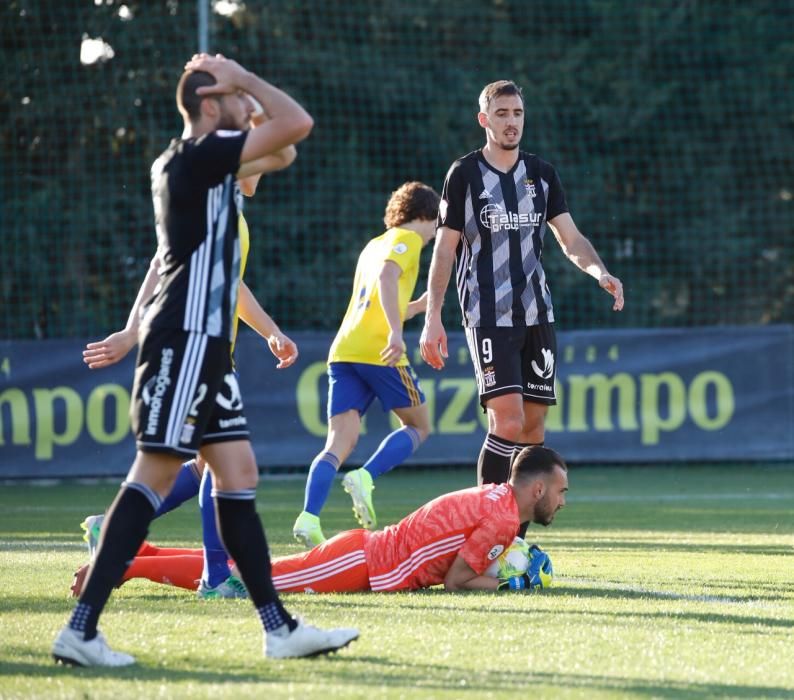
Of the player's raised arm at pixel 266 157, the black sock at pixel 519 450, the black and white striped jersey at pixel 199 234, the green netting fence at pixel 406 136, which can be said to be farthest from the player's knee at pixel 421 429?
the green netting fence at pixel 406 136

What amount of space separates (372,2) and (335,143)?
6.27 ft

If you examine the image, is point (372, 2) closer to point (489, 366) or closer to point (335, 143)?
point (335, 143)

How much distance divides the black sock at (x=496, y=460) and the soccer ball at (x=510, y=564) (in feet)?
3.01

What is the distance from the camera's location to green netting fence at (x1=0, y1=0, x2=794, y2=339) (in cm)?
1655

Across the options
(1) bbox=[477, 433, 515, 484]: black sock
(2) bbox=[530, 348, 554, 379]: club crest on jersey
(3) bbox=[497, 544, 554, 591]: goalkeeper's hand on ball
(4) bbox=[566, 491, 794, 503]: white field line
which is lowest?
(4) bbox=[566, 491, 794, 503]: white field line

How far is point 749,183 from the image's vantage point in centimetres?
1916

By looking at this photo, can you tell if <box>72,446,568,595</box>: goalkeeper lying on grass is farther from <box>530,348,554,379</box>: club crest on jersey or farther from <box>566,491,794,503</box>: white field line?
<box>566,491,794,503</box>: white field line

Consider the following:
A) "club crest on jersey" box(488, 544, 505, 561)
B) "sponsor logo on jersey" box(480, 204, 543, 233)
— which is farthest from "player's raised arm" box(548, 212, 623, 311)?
"club crest on jersey" box(488, 544, 505, 561)

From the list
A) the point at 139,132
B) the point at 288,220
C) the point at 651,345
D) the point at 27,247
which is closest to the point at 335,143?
the point at 288,220

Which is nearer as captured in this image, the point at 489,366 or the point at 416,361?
the point at 489,366

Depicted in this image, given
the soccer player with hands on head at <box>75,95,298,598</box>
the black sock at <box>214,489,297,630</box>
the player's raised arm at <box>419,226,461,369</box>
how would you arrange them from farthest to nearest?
the player's raised arm at <box>419,226,461,369</box> → the soccer player with hands on head at <box>75,95,298,598</box> → the black sock at <box>214,489,297,630</box>

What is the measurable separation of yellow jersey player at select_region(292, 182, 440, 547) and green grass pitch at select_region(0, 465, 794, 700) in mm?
779

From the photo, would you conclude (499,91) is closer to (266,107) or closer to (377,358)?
(377,358)

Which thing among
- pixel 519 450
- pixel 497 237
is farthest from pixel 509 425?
pixel 497 237
